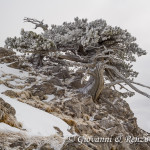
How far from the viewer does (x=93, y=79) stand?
49.7 ft

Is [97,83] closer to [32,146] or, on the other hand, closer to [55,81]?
[55,81]

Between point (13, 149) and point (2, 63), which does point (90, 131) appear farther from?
point (2, 63)

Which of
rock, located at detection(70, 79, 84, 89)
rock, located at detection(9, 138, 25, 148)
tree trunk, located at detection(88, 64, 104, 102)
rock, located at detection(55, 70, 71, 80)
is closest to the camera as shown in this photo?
rock, located at detection(9, 138, 25, 148)

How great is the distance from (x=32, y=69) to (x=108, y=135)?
28.0ft

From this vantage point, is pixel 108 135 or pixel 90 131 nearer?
pixel 90 131

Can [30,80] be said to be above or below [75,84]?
below

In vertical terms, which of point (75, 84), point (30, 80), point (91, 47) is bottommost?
point (30, 80)

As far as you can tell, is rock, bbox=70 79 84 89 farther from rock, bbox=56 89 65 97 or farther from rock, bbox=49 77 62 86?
rock, bbox=56 89 65 97

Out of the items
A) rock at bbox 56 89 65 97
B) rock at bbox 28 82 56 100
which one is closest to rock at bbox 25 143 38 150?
rock at bbox 28 82 56 100

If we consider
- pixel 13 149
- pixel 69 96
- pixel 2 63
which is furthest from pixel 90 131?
pixel 2 63

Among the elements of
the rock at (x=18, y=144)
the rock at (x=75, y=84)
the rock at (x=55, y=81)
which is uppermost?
the rock at (x=75, y=84)

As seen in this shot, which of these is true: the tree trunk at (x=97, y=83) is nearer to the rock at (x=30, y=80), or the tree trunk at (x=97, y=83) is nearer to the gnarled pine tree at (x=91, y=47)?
the gnarled pine tree at (x=91, y=47)

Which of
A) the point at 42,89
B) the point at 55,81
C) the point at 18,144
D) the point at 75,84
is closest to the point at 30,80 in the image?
the point at 42,89

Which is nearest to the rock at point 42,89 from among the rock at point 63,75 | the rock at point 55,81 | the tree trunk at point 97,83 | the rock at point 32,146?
the rock at point 55,81
